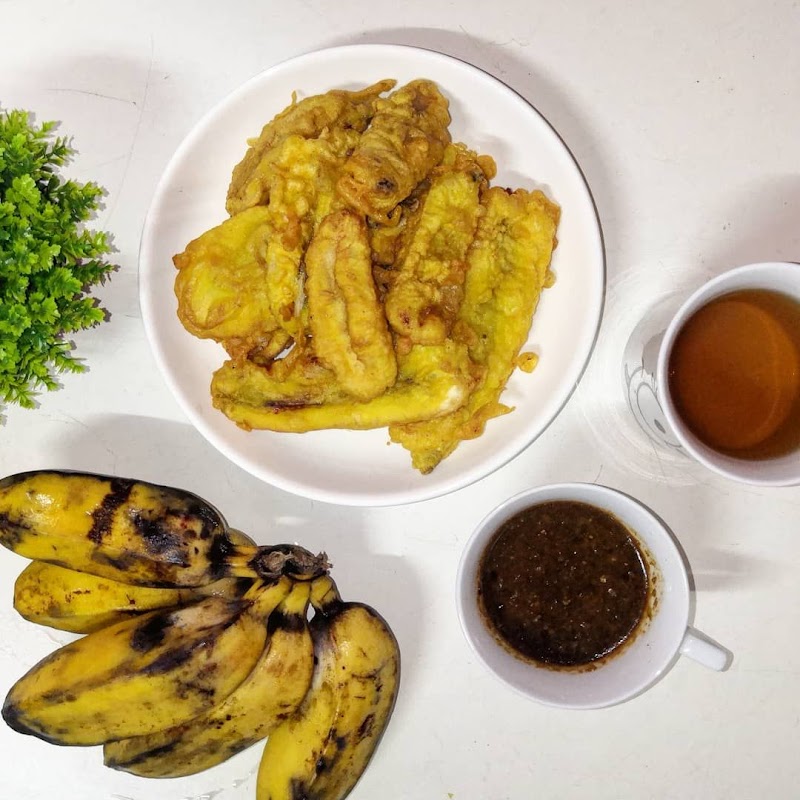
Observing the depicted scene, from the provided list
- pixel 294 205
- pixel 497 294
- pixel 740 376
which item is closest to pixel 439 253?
pixel 497 294

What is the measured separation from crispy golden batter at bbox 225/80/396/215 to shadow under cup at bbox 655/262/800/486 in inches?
27.9

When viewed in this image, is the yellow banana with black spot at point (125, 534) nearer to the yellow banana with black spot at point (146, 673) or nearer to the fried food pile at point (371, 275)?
the yellow banana with black spot at point (146, 673)

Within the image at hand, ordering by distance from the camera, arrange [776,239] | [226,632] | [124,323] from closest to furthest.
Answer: [226,632] < [776,239] < [124,323]

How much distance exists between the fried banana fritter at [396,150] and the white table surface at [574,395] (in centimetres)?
30

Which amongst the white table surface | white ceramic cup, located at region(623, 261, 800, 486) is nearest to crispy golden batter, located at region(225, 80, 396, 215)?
the white table surface

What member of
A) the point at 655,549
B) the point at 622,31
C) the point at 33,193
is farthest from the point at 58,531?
the point at 622,31

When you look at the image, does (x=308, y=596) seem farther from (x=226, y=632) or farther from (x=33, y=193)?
(x=33, y=193)

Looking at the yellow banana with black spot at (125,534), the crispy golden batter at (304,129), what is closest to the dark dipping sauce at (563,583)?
the yellow banana with black spot at (125,534)

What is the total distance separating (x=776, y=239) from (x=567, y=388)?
637mm

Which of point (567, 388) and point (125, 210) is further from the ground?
point (125, 210)

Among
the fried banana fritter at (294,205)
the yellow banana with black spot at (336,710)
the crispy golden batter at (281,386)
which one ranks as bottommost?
the yellow banana with black spot at (336,710)

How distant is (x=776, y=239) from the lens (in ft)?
5.23

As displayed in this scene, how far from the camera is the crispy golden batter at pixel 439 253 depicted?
1.36m

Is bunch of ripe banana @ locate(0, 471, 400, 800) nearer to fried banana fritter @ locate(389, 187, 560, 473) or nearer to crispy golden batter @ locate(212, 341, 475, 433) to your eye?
crispy golden batter @ locate(212, 341, 475, 433)
